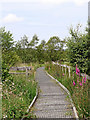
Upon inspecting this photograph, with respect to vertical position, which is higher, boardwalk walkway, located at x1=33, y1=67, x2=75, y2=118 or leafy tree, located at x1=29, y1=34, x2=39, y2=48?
leafy tree, located at x1=29, y1=34, x2=39, y2=48

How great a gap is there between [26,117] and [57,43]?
31.3 m

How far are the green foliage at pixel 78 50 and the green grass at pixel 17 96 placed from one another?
16.4 ft

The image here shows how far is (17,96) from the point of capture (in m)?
8.69

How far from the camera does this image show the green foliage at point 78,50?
1423 centimetres

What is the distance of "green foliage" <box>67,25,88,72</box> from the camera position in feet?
46.7

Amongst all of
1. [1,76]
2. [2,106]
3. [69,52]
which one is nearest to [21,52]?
[69,52]

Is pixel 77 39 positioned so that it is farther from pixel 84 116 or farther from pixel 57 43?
pixel 57 43

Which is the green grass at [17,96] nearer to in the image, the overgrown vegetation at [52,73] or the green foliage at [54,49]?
the overgrown vegetation at [52,73]

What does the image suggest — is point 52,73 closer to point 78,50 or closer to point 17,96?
point 78,50

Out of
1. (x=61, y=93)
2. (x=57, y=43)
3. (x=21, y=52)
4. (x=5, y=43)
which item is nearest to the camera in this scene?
(x=61, y=93)

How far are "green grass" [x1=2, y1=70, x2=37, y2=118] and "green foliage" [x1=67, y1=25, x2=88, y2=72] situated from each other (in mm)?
5002

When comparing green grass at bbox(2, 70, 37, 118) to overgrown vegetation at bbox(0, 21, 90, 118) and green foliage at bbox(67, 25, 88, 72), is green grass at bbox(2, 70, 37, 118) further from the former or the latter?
green foliage at bbox(67, 25, 88, 72)

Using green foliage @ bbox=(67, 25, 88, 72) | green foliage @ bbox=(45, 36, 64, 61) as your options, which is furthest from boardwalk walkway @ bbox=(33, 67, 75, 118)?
green foliage @ bbox=(45, 36, 64, 61)

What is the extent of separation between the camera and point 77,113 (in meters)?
6.67
